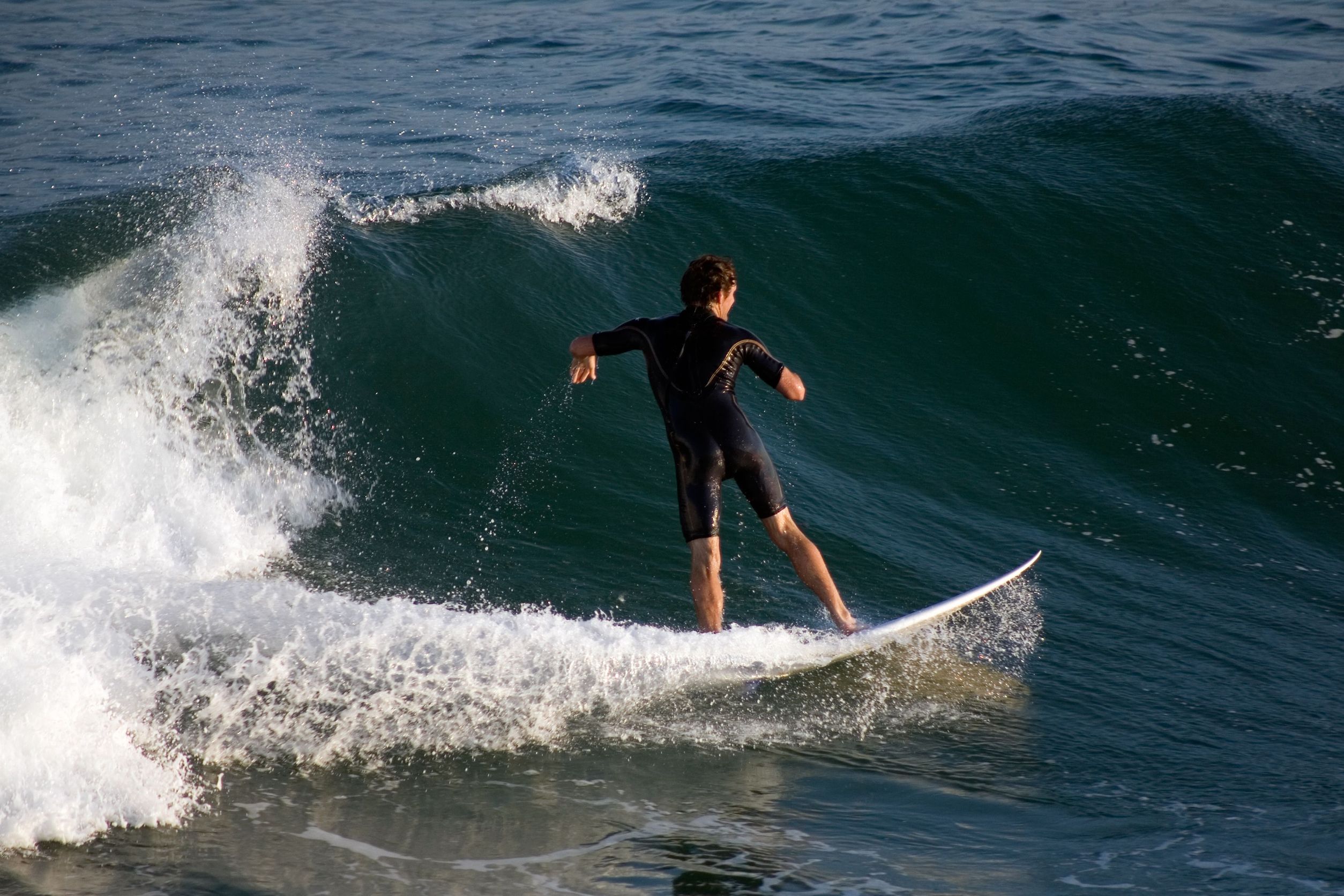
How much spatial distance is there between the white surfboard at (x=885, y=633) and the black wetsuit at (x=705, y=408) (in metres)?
0.60

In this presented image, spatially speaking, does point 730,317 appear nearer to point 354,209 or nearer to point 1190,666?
point 354,209

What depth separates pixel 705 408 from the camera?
174 inches

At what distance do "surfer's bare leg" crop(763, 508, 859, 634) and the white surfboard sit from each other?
0.23ft

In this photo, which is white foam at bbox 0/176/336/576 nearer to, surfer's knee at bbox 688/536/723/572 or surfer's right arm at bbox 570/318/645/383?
surfer's right arm at bbox 570/318/645/383

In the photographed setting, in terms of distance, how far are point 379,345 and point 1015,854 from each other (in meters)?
4.83

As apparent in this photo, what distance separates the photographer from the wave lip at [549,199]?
8094 millimetres

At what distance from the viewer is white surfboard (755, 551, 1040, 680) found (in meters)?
4.31

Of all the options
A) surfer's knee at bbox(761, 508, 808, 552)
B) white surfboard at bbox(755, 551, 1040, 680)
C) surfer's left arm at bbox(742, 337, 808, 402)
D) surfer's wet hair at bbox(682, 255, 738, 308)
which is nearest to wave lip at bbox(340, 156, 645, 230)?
surfer's wet hair at bbox(682, 255, 738, 308)

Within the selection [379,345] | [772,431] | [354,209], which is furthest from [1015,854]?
[354,209]

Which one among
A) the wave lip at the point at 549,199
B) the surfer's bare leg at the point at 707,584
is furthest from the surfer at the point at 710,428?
the wave lip at the point at 549,199

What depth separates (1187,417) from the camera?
7.30m

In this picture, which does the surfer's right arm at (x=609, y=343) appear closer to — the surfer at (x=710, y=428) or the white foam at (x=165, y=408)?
the surfer at (x=710, y=428)

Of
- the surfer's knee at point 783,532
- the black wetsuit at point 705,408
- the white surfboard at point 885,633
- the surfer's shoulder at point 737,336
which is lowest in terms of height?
the white surfboard at point 885,633

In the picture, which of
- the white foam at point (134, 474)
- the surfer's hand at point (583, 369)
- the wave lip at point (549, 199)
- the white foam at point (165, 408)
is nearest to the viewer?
the white foam at point (134, 474)
